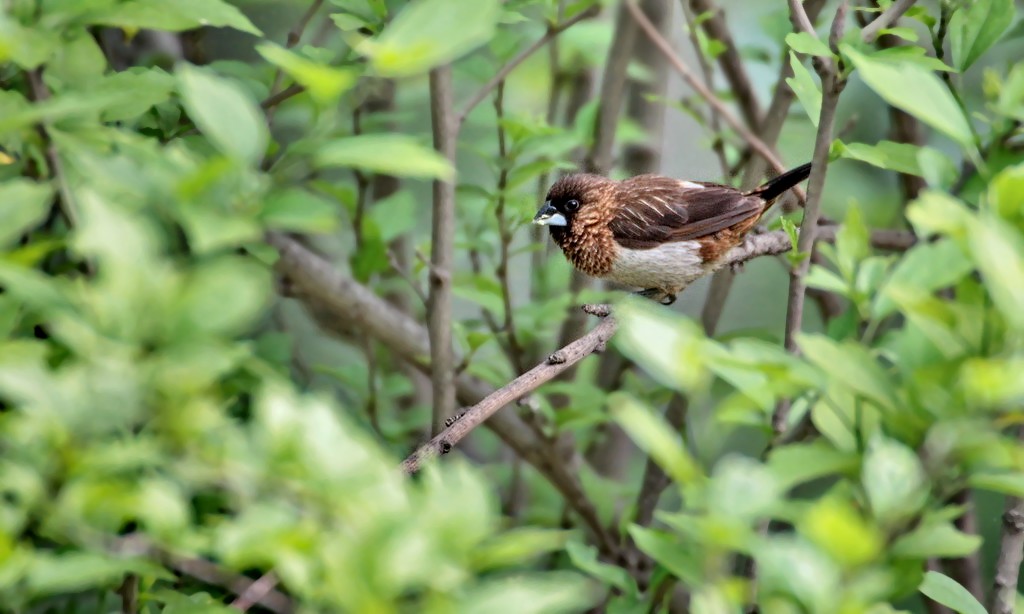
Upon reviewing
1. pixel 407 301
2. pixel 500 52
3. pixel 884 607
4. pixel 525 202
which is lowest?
pixel 407 301

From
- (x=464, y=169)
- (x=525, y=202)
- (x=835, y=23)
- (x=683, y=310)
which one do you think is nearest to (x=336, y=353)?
(x=464, y=169)

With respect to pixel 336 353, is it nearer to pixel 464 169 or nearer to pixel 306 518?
pixel 464 169

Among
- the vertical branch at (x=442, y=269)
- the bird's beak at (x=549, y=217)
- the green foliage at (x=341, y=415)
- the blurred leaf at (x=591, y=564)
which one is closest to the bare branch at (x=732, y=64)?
the bird's beak at (x=549, y=217)

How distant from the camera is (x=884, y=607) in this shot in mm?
978

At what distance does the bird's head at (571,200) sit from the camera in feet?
10.1

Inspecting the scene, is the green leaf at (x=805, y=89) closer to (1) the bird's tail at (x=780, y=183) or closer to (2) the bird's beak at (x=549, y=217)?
(1) the bird's tail at (x=780, y=183)

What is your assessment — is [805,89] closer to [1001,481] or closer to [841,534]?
[1001,481]

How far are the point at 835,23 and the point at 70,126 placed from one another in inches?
37.7

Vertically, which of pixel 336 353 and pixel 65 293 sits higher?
pixel 65 293

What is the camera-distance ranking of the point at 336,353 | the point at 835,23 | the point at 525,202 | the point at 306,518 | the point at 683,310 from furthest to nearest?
the point at 336,353
the point at 683,310
the point at 525,202
the point at 835,23
the point at 306,518

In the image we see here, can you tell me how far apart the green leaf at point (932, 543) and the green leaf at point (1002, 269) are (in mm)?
209

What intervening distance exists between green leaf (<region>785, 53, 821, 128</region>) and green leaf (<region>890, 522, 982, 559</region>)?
0.77 metres

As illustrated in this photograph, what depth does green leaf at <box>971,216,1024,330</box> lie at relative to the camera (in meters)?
0.83

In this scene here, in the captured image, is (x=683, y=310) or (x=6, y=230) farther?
(x=683, y=310)
